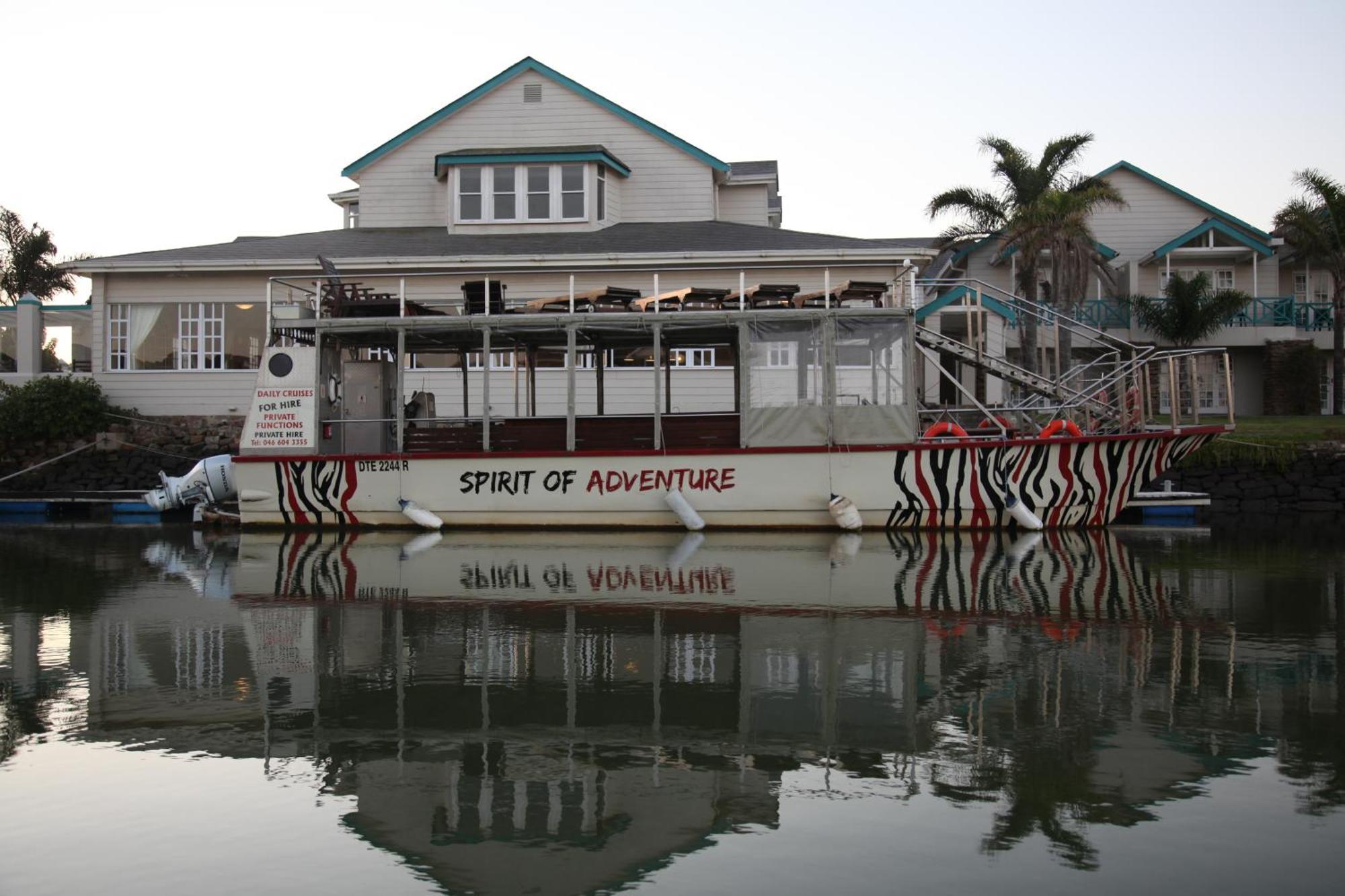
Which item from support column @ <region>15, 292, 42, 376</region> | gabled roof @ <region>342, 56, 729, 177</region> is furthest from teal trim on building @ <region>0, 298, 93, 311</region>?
gabled roof @ <region>342, 56, 729, 177</region>

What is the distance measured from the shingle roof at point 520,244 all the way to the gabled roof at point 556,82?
1.90 meters

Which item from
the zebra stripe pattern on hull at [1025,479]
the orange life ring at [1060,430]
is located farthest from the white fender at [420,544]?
the orange life ring at [1060,430]

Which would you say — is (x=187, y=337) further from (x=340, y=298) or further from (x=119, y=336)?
(x=340, y=298)

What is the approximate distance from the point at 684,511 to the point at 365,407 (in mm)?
5706

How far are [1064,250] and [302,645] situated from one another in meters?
26.6

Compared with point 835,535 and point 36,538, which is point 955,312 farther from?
point 36,538

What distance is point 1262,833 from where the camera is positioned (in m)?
4.75

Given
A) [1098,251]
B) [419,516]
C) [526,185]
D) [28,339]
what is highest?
[526,185]

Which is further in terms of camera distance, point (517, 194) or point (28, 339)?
point (517, 194)

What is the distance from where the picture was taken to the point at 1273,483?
2366 cm

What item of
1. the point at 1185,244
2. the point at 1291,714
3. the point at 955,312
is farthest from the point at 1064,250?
the point at 1291,714

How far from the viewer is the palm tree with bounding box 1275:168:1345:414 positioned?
109 ft

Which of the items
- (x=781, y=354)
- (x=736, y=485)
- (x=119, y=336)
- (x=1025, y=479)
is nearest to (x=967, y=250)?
(x=781, y=354)

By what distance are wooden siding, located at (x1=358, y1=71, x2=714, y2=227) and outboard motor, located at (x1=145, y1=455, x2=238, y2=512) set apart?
1049 cm
